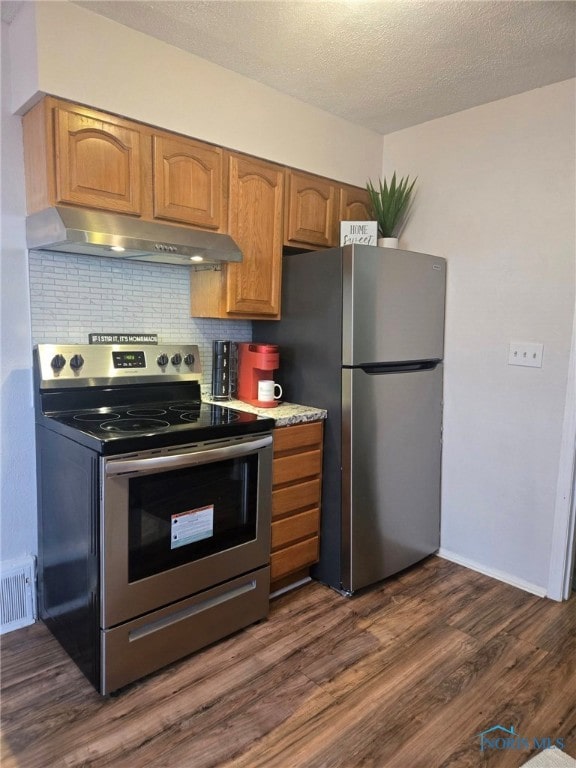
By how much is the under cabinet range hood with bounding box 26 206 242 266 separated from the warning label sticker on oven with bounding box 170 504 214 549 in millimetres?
998

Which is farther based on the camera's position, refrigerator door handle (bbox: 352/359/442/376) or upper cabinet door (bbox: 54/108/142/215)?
refrigerator door handle (bbox: 352/359/442/376)

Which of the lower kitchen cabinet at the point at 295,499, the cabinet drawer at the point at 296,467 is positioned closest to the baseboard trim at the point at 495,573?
the lower kitchen cabinet at the point at 295,499

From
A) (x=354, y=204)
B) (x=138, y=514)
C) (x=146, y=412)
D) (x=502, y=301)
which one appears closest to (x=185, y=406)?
(x=146, y=412)

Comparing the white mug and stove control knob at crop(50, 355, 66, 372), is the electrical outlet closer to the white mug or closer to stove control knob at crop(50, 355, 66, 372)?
the white mug

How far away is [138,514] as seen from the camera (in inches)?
66.2

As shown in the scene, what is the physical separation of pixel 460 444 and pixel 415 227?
1231 mm

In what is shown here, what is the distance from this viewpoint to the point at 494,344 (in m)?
2.52

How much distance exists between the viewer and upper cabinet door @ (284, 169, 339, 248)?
2521mm

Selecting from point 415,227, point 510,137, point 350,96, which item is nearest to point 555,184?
point 510,137

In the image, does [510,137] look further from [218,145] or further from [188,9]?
[188,9]

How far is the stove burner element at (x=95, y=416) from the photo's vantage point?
191 centimetres

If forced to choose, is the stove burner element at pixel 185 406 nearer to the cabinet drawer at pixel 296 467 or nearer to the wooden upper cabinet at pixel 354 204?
the cabinet drawer at pixel 296 467

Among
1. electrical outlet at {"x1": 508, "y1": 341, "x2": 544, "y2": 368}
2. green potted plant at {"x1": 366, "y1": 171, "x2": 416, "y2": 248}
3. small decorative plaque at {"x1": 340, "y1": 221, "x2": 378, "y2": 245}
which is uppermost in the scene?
green potted plant at {"x1": 366, "y1": 171, "x2": 416, "y2": 248}

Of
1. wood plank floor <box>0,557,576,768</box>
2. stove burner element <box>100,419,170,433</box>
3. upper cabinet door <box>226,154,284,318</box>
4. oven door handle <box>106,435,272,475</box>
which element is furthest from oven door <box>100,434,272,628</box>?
upper cabinet door <box>226,154,284,318</box>
